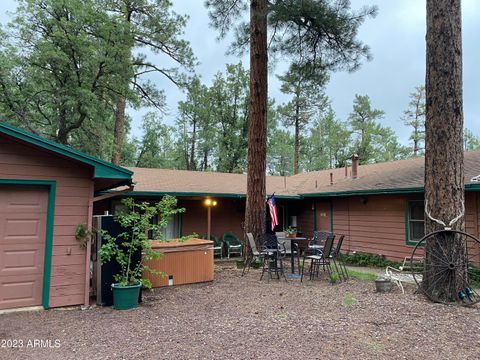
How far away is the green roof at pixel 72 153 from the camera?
4.49 meters

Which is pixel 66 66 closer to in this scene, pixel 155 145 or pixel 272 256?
pixel 272 256

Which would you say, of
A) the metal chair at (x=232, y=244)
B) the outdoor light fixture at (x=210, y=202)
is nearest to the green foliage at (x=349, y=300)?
the outdoor light fixture at (x=210, y=202)

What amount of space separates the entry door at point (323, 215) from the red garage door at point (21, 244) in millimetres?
8721

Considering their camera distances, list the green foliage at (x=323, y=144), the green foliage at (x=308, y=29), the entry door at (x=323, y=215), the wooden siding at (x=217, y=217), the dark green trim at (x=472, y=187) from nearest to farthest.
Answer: the dark green trim at (x=472, y=187) < the green foliage at (x=308, y=29) < the wooden siding at (x=217, y=217) < the entry door at (x=323, y=215) < the green foliage at (x=323, y=144)

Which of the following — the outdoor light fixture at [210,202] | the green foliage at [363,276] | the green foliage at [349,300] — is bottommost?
the green foliage at [363,276]

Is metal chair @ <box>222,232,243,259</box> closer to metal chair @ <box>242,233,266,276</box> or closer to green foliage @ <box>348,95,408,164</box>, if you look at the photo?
metal chair @ <box>242,233,266,276</box>

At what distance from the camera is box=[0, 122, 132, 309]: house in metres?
4.66

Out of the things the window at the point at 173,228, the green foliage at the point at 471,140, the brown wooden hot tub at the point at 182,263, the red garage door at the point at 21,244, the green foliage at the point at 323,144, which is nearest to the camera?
the red garage door at the point at 21,244

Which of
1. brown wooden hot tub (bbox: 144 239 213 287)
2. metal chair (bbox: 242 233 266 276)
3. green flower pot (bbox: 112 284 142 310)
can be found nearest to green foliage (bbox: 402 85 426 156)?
metal chair (bbox: 242 233 266 276)

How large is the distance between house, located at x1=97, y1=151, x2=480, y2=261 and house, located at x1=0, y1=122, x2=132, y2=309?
4.36m

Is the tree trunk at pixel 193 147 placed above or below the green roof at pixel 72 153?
above

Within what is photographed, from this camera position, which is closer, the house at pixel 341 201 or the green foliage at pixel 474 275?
the green foliage at pixel 474 275

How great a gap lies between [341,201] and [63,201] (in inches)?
328

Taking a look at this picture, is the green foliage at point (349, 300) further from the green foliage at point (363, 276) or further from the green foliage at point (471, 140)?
the green foliage at point (471, 140)
